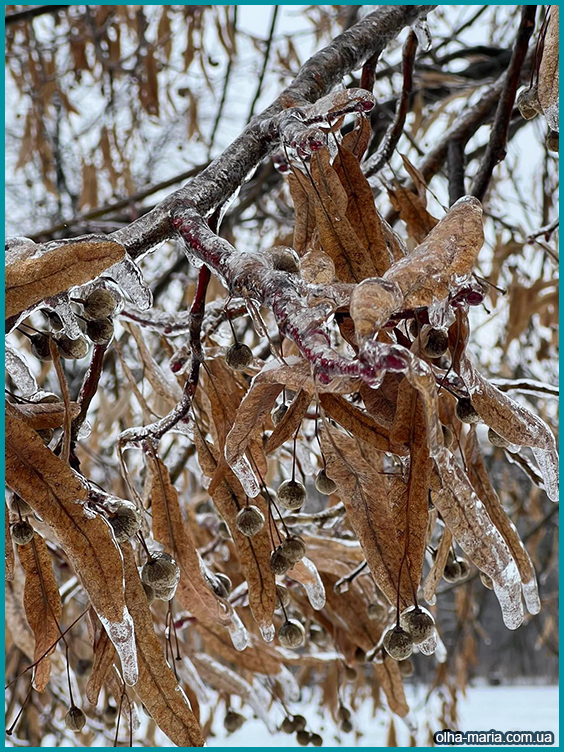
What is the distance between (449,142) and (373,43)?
0.40m

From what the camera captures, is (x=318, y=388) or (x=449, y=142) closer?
(x=318, y=388)

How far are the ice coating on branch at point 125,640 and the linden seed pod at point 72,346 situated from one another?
18cm

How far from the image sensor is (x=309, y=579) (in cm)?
80

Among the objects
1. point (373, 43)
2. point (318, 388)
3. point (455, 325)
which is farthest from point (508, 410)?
point (373, 43)

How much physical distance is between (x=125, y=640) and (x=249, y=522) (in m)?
0.16

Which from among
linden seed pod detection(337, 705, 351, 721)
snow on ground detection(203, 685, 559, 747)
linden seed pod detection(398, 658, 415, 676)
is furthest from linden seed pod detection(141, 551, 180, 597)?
snow on ground detection(203, 685, 559, 747)

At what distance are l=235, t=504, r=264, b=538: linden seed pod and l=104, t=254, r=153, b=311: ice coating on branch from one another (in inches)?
8.3

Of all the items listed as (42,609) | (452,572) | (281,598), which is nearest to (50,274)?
(42,609)

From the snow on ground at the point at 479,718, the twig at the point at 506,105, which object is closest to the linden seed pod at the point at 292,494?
the twig at the point at 506,105

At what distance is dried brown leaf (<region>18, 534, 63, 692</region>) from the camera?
638mm

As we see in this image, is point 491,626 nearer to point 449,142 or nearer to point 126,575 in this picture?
point 449,142

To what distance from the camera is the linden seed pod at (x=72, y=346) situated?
60cm

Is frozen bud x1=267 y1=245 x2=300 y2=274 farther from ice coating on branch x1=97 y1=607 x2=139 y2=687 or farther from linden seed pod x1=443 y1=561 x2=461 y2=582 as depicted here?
linden seed pod x1=443 y1=561 x2=461 y2=582

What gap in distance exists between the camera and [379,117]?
1.78 meters
